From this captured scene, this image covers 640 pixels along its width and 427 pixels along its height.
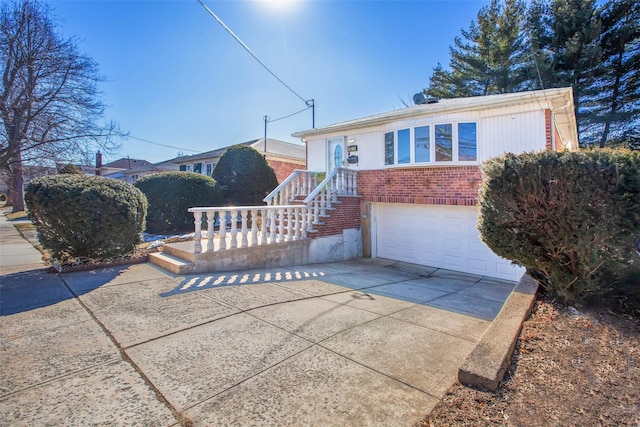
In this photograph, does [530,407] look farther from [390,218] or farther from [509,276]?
[390,218]

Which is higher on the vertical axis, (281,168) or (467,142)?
(281,168)

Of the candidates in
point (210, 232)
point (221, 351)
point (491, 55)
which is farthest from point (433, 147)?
point (491, 55)

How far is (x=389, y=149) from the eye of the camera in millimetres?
10234

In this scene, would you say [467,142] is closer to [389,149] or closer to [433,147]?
[433,147]

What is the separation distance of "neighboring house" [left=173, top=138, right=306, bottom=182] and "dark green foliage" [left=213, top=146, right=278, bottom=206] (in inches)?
176

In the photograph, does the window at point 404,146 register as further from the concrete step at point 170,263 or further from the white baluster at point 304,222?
the concrete step at point 170,263

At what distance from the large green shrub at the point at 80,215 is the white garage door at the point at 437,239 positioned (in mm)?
7481

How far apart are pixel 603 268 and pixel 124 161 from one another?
68080 millimetres

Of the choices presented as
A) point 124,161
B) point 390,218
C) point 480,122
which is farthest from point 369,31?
point 124,161

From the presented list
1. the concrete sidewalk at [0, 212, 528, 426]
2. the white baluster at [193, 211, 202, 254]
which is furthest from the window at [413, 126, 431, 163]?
the white baluster at [193, 211, 202, 254]

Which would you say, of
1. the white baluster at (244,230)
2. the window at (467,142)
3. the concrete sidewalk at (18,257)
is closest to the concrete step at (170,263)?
the white baluster at (244,230)

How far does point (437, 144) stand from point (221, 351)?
8.18m

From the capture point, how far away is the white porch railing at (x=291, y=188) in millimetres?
10062

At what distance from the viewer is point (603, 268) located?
334cm
